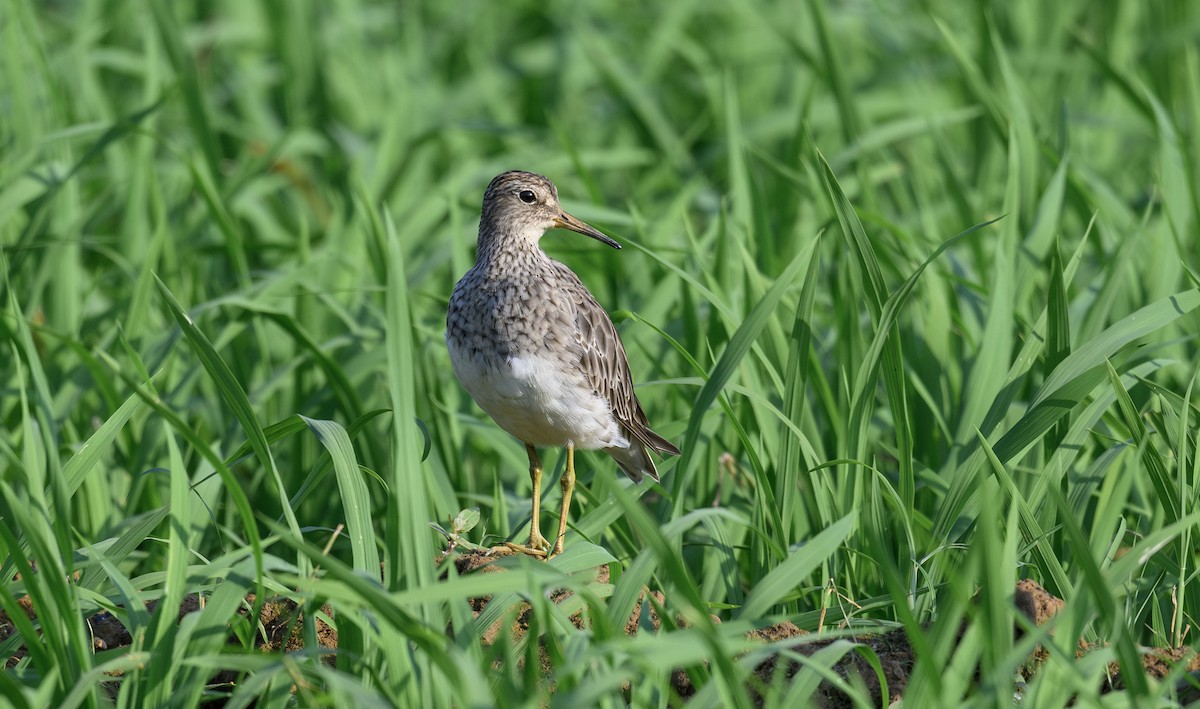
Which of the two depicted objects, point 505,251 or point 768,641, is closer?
point 768,641

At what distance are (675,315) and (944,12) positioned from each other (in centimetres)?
551

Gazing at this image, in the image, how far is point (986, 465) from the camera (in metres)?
3.92

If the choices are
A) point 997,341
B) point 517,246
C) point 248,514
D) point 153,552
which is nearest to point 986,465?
point 997,341

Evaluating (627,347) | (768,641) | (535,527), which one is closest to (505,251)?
(627,347)

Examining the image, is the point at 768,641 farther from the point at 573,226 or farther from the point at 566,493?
the point at 573,226

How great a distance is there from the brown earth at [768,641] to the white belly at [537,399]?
68cm

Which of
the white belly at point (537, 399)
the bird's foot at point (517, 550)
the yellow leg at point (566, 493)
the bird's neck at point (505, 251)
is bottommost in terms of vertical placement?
the bird's foot at point (517, 550)

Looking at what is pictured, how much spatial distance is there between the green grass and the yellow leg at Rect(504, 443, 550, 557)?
18cm

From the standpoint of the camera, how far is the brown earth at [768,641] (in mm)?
3424

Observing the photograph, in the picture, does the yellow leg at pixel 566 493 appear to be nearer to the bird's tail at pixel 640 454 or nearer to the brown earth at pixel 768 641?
the bird's tail at pixel 640 454

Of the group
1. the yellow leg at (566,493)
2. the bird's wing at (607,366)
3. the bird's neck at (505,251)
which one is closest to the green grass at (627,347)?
the yellow leg at (566,493)

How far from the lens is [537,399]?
434 centimetres

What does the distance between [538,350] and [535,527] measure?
2.07ft

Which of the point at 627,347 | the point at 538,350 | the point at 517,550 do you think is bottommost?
the point at 517,550
